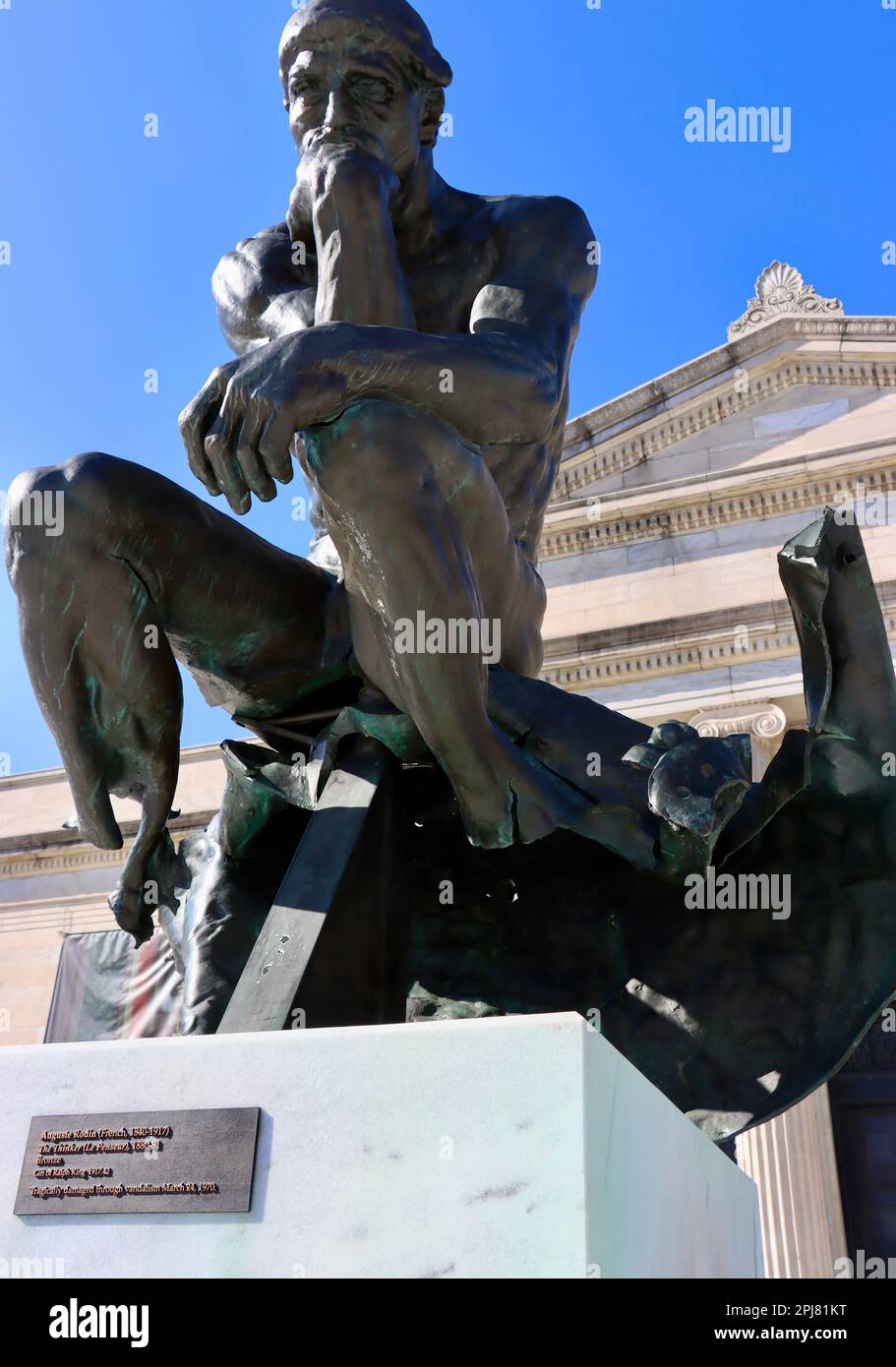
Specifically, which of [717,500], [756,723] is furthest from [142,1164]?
[717,500]

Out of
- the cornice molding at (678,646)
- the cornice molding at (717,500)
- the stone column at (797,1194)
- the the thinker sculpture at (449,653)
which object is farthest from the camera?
the cornice molding at (717,500)

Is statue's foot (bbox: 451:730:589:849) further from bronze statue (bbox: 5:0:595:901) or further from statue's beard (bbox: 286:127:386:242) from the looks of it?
statue's beard (bbox: 286:127:386:242)

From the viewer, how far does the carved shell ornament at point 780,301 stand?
18.2 metres

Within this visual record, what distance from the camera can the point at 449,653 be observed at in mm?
2246

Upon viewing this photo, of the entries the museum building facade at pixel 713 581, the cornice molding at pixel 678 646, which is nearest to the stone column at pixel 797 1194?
the museum building facade at pixel 713 581

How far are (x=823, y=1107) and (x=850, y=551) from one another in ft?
36.2

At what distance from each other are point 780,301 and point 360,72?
55.8 feet

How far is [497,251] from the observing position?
9.37ft

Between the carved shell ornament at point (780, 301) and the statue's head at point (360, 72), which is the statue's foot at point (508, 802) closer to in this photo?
the statue's head at point (360, 72)

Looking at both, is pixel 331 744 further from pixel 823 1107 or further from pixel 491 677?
pixel 823 1107

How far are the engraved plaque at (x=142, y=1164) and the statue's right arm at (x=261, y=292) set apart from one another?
1.69 m

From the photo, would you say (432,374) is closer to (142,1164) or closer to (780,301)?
(142,1164)

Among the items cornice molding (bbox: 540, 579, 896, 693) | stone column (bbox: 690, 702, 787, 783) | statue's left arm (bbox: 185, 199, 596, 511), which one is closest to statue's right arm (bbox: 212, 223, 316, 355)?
statue's left arm (bbox: 185, 199, 596, 511)
